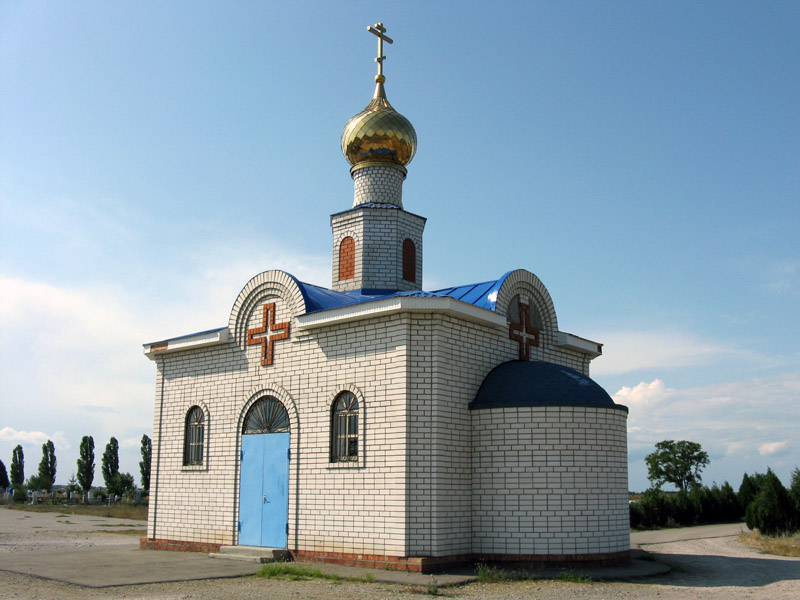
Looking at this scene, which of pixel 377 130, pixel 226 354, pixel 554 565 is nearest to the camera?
pixel 554 565

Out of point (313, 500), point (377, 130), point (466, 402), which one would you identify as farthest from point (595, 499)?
point (377, 130)

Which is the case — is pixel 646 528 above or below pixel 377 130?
below

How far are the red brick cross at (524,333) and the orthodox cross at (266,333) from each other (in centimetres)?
383

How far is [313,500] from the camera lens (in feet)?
37.1

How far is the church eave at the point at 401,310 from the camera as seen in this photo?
10492 mm

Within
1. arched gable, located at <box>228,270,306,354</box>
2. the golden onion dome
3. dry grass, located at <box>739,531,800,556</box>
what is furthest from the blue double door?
dry grass, located at <box>739,531,800,556</box>

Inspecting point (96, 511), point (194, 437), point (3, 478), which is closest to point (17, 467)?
point (3, 478)

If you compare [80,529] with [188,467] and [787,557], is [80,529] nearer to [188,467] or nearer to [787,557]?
[188,467]

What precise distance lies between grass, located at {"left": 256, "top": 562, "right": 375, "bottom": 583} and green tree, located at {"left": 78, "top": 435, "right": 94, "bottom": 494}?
37434 millimetres

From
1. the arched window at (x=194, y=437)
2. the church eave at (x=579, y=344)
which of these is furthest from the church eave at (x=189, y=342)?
the church eave at (x=579, y=344)

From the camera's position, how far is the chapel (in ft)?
34.1

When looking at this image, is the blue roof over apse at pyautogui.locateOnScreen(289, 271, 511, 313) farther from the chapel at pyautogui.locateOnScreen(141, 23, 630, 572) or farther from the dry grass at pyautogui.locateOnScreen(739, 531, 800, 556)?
the dry grass at pyautogui.locateOnScreen(739, 531, 800, 556)

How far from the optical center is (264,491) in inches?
473

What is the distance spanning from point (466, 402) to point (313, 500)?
9.27 feet
